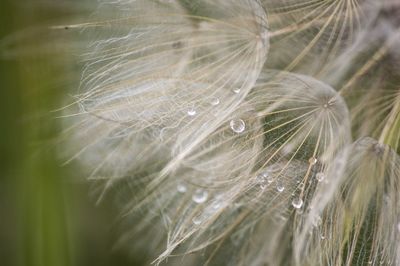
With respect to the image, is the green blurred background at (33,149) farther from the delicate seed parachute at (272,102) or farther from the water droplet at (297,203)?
the water droplet at (297,203)

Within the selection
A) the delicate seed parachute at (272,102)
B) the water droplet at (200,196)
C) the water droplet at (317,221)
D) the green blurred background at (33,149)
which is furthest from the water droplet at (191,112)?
the green blurred background at (33,149)

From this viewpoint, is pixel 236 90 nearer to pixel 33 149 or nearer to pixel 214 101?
pixel 214 101

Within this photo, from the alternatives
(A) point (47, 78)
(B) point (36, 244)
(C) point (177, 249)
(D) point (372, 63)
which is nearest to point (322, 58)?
(D) point (372, 63)

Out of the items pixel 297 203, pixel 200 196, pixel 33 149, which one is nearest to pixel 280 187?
pixel 297 203

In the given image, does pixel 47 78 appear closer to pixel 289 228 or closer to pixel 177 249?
pixel 177 249

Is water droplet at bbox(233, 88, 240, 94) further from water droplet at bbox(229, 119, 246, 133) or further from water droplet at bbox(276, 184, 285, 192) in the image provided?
water droplet at bbox(276, 184, 285, 192)

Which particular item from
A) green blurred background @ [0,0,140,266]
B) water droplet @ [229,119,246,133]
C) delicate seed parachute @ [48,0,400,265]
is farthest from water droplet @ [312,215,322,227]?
green blurred background @ [0,0,140,266]

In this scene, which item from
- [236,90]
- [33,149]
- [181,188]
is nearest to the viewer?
[236,90]

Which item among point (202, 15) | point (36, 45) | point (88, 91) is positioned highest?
point (202, 15)
